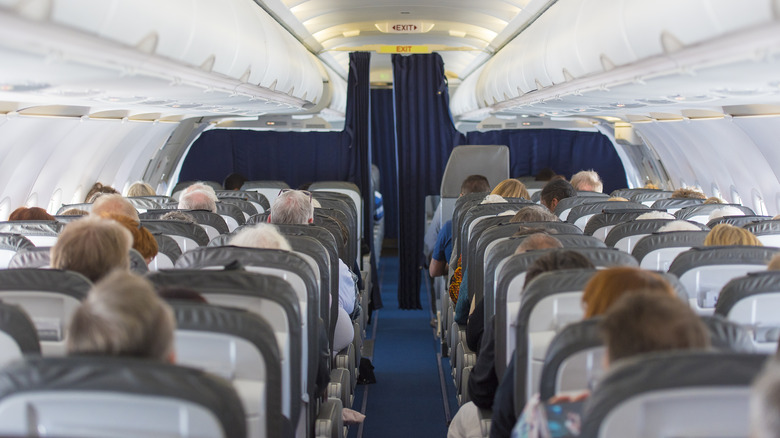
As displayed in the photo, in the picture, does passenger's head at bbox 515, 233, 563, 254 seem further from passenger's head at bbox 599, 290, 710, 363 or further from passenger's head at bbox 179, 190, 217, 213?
passenger's head at bbox 179, 190, 217, 213

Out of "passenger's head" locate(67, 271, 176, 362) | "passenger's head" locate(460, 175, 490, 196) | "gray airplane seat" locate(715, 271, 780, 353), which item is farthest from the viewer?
"passenger's head" locate(460, 175, 490, 196)

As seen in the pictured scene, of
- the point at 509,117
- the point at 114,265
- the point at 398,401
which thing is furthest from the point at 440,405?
the point at 509,117

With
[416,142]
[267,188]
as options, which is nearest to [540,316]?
[416,142]

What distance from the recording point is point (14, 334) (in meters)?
2.58

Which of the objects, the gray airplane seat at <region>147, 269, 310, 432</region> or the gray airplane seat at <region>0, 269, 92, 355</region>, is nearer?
the gray airplane seat at <region>0, 269, 92, 355</region>

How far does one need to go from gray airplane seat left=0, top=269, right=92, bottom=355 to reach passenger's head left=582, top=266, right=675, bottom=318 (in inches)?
74.0

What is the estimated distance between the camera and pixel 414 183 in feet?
35.5

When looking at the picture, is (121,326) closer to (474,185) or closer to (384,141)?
(474,185)

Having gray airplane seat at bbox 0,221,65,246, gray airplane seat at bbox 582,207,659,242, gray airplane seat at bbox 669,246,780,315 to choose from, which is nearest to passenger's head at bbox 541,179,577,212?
gray airplane seat at bbox 582,207,659,242

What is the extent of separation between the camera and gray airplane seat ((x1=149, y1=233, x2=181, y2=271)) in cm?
485

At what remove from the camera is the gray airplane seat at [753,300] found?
3.12 meters

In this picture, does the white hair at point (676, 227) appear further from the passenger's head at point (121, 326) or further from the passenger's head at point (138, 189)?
the passenger's head at point (138, 189)

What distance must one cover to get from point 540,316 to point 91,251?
1960 millimetres

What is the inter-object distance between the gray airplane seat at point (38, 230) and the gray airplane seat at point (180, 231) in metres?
0.58
